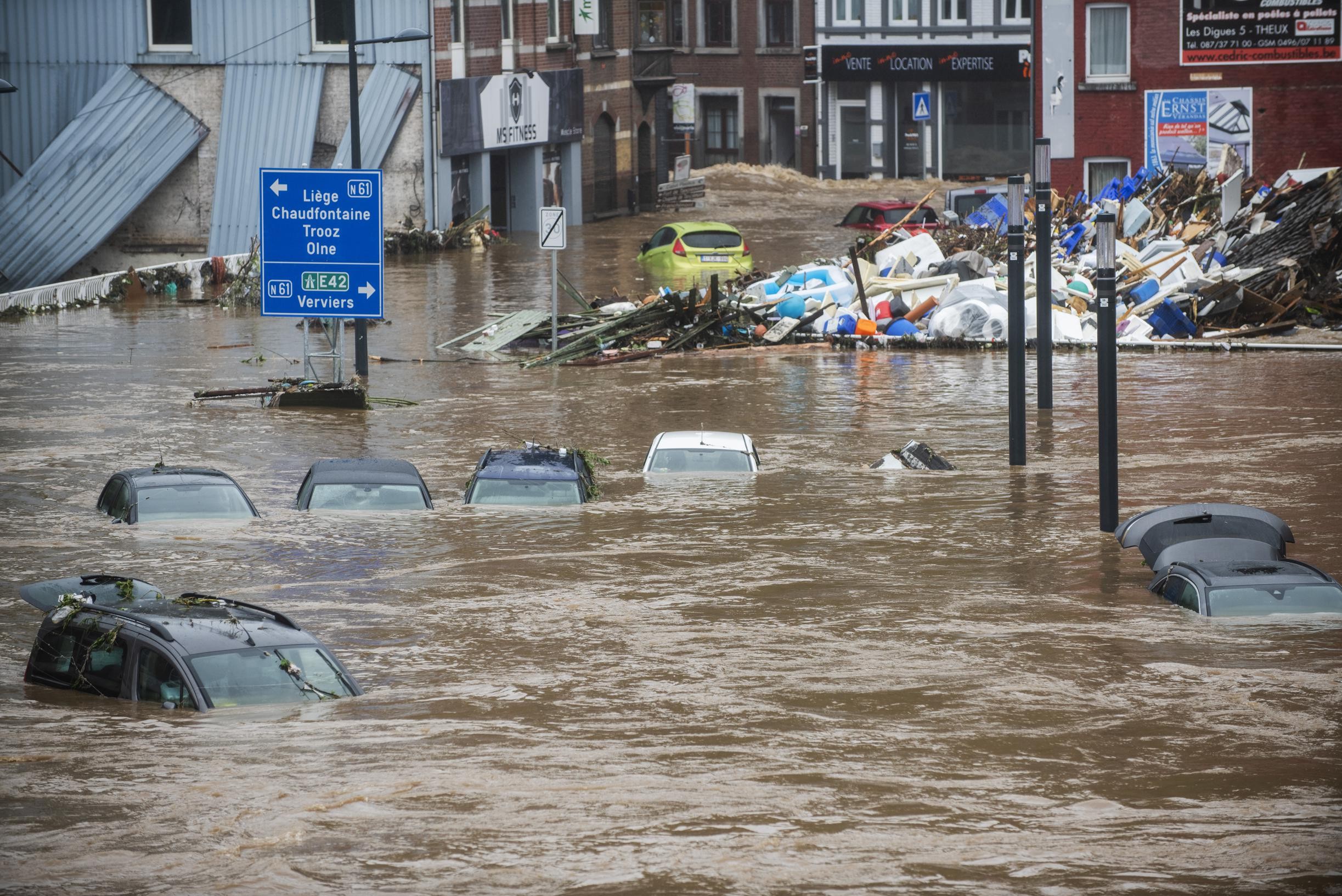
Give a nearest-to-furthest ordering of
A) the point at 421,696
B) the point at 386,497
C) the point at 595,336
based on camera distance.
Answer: the point at 421,696
the point at 386,497
the point at 595,336

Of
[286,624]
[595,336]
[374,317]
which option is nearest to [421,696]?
[286,624]

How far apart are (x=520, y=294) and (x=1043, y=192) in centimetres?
1735

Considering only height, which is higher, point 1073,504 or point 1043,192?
point 1043,192

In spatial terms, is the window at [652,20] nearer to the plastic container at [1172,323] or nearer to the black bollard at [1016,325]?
the plastic container at [1172,323]

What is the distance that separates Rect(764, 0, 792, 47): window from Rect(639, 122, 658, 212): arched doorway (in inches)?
413

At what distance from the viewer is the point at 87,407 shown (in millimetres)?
24453

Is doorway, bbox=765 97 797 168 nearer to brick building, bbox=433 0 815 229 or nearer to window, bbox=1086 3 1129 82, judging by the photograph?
brick building, bbox=433 0 815 229

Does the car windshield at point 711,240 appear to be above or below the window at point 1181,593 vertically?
above

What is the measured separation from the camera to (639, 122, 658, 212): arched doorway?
192 ft

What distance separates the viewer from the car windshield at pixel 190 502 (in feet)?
52.7

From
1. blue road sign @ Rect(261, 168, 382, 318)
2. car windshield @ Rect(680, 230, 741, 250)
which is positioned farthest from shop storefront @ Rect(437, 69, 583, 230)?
blue road sign @ Rect(261, 168, 382, 318)

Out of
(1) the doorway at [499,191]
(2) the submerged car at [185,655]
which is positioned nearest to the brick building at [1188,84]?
(1) the doorway at [499,191]

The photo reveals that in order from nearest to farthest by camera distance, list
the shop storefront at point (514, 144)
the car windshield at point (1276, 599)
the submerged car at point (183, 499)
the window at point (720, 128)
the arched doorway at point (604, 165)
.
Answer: the car windshield at point (1276, 599) < the submerged car at point (183, 499) < the shop storefront at point (514, 144) < the arched doorway at point (604, 165) < the window at point (720, 128)

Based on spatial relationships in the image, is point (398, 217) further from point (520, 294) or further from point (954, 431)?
point (954, 431)
